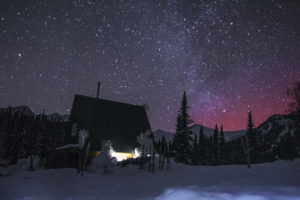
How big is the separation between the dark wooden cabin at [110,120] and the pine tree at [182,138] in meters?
5.03

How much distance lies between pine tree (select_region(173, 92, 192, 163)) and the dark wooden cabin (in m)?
5.03

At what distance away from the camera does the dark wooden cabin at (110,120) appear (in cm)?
2634

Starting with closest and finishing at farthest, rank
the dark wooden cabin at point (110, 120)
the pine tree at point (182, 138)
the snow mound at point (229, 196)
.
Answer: the snow mound at point (229, 196), the dark wooden cabin at point (110, 120), the pine tree at point (182, 138)

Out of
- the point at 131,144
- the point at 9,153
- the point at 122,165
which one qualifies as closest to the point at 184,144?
the point at 131,144

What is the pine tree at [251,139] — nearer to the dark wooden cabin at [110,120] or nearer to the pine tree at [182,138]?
the pine tree at [182,138]

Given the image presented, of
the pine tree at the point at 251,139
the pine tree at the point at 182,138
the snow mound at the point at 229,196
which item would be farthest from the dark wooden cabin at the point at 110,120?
the snow mound at the point at 229,196

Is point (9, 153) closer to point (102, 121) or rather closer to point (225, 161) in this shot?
point (102, 121)

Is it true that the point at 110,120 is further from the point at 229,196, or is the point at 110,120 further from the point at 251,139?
the point at 229,196

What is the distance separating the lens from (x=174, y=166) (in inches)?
869

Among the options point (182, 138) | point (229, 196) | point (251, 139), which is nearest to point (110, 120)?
point (182, 138)

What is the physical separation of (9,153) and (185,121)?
1032 inches

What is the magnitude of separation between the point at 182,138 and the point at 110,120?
33.1 feet

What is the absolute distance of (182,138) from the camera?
32812mm

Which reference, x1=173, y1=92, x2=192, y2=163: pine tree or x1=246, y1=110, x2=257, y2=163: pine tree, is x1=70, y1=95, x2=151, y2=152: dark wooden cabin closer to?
x1=173, y1=92, x2=192, y2=163: pine tree
